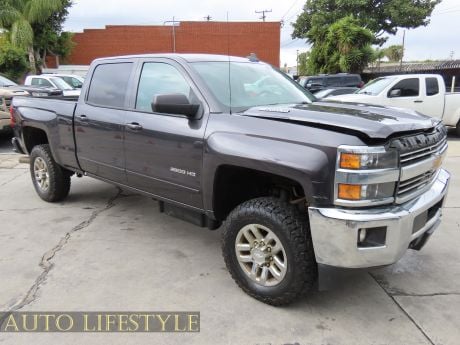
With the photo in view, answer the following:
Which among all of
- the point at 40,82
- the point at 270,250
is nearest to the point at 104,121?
the point at 270,250

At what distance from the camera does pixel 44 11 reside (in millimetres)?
23797

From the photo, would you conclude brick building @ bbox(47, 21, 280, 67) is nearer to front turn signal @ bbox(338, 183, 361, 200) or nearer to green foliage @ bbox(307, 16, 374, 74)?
green foliage @ bbox(307, 16, 374, 74)

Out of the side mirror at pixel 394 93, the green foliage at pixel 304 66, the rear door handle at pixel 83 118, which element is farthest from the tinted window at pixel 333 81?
the rear door handle at pixel 83 118

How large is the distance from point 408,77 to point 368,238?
392 inches

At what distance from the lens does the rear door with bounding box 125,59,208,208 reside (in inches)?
142

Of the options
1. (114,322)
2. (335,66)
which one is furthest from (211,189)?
(335,66)

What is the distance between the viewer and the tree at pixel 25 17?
2242 centimetres

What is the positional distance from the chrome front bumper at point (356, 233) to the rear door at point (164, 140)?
116 cm

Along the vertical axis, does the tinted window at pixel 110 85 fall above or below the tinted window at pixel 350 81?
above

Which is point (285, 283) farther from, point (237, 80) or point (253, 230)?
point (237, 80)

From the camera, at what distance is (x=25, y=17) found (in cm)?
2384

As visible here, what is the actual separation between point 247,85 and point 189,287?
1.81 meters

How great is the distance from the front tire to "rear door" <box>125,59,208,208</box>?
50 centimetres

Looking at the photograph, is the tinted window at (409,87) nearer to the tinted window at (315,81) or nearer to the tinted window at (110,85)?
the tinted window at (315,81)
